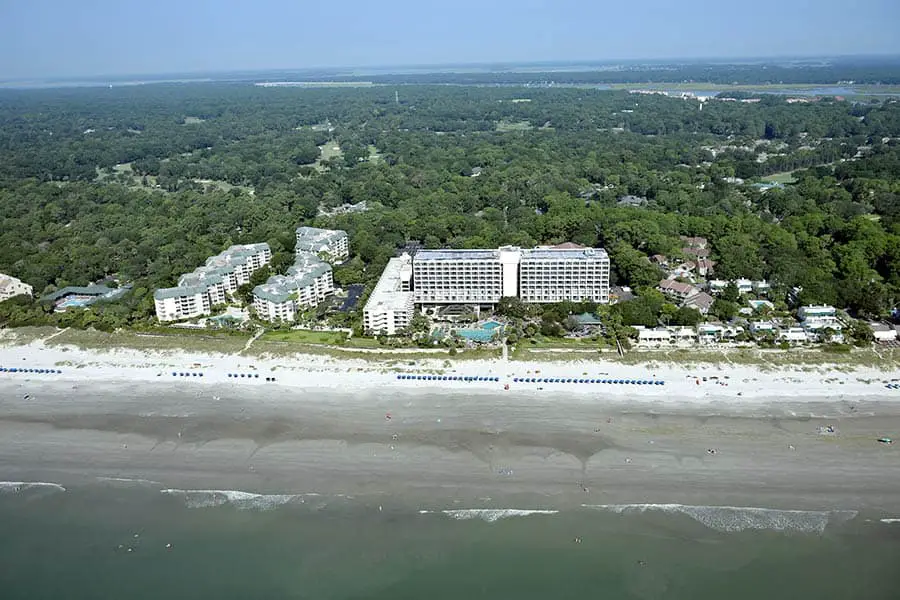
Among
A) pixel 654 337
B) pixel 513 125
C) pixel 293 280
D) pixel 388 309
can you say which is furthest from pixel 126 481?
pixel 513 125

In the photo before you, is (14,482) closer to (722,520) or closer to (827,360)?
(722,520)

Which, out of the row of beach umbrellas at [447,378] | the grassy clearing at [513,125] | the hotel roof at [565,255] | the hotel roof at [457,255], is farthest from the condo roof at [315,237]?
the grassy clearing at [513,125]

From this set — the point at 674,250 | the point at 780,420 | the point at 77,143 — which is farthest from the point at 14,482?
the point at 77,143

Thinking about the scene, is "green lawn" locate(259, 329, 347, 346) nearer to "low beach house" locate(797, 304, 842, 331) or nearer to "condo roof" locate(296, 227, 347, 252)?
"condo roof" locate(296, 227, 347, 252)

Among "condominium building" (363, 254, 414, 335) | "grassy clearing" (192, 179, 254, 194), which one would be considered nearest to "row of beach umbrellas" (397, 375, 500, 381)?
"condominium building" (363, 254, 414, 335)

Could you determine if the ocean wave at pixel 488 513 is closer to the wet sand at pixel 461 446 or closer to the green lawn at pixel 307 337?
the wet sand at pixel 461 446

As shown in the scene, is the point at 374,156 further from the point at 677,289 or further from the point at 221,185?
the point at 677,289
